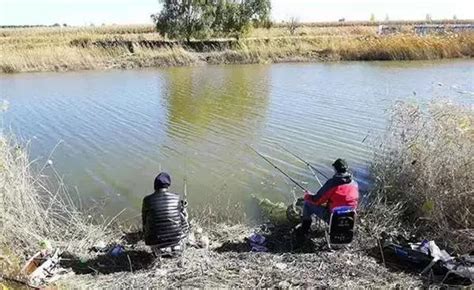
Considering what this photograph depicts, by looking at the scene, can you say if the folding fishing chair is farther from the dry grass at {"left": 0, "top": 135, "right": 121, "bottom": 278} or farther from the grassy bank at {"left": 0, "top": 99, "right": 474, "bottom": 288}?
the dry grass at {"left": 0, "top": 135, "right": 121, "bottom": 278}

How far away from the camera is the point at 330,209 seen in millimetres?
5742

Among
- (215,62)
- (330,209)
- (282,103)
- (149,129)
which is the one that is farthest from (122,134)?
(215,62)

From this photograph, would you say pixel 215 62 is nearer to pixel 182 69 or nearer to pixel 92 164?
pixel 182 69

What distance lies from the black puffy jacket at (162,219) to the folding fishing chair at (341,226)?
1616 millimetres

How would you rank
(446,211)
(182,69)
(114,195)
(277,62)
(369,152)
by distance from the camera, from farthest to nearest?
(277,62)
(182,69)
(369,152)
(114,195)
(446,211)

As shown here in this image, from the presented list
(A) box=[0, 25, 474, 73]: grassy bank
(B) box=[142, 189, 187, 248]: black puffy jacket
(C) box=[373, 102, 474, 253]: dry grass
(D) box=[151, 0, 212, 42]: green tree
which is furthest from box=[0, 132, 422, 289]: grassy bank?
(D) box=[151, 0, 212, 42]: green tree

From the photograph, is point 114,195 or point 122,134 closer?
point 114,195

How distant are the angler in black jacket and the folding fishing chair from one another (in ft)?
5.29

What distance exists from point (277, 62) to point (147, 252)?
2477 cm

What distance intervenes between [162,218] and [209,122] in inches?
333

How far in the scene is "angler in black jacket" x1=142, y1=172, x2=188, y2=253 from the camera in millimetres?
5438

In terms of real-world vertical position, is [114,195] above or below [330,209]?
below

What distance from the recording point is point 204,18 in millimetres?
34938

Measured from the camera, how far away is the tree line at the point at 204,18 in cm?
3494
